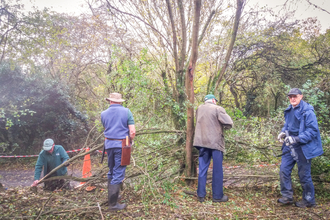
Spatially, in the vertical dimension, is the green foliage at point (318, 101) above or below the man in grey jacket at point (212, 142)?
above

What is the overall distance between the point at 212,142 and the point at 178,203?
108 cm

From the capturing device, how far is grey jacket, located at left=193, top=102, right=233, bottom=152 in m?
3.66

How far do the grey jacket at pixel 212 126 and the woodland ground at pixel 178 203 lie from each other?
0.90 meters

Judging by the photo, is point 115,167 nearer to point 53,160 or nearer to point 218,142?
point 218,142

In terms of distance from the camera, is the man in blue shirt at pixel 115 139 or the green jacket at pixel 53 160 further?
the green jacket at pixel 53 160

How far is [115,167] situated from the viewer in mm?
3412

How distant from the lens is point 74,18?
1145cm

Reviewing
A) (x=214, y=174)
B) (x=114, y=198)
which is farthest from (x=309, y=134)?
(x=114, y=198)

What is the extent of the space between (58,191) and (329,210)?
4543mm

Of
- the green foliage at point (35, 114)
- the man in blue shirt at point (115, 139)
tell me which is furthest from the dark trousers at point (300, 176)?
the green foliage at point (35, 114)

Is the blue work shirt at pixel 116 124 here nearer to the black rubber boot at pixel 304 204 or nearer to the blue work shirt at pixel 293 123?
the blue work shirt at pixel 293 123

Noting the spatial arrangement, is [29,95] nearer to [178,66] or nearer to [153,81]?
[153,81]

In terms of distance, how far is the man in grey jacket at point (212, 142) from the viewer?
3.61 metres

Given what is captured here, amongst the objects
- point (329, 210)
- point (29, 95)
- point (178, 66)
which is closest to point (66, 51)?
point (29, 95)
